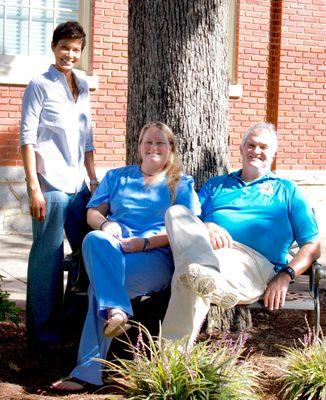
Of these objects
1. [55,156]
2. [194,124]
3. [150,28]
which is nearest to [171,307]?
[55,156]

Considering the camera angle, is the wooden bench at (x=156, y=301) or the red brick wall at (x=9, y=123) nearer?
the wooden bench at (x=156, y=301)

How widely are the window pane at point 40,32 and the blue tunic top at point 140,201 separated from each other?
6004 mm

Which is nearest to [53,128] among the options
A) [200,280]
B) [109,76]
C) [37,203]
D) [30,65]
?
[37,203]

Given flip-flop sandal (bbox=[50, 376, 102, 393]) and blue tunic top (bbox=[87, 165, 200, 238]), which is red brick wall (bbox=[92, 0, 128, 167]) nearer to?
blue tunic top (bbox=[87, 165, 200, 238])

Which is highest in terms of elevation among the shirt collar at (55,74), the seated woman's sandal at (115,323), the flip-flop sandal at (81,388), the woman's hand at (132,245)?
the shirt collar at (55,74)

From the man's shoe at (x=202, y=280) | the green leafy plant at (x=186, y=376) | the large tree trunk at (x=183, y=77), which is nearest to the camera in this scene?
the green leafy plant at (x=186, y=376)

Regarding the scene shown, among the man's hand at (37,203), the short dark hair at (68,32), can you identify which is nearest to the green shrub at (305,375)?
the man's hand at (37,203)

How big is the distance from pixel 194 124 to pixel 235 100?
6.14 metres

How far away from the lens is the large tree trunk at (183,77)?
20.2 ft

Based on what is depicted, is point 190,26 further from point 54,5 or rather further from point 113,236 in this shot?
point 54,5

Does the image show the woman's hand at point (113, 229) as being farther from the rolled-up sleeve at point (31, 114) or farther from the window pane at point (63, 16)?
the window pane at point (63, 16)

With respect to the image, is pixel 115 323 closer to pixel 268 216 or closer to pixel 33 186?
pixel 33 186

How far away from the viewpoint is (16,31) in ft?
36.3

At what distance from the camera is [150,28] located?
6.18 meters
